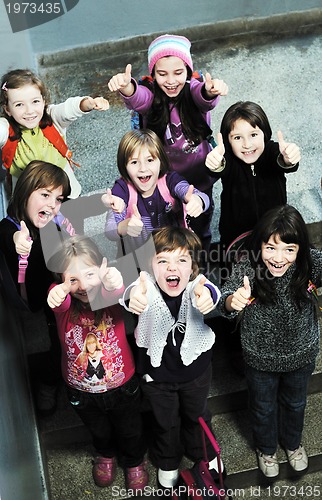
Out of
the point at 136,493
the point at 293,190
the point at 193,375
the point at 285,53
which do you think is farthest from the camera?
the point at 285,53

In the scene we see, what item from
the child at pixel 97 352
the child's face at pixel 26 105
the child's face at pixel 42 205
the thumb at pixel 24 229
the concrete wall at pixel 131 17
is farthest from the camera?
the concrete wall at pixel 131 17

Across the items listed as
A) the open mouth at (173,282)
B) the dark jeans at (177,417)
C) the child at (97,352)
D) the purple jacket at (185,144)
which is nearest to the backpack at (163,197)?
the purple jacket at (185,144)

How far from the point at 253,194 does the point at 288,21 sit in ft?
9.20

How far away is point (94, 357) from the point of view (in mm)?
3256

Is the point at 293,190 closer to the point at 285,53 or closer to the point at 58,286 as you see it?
the point at 285,53

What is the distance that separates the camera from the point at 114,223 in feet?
11.4

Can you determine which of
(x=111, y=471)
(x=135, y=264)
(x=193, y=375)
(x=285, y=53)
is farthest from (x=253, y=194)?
(x=285, y=53)

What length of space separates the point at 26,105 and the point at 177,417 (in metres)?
1.62

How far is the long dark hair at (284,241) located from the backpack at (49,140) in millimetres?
1076

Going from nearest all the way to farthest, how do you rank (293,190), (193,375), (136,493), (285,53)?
(193,375), (136,493), (293,190), (285,53)

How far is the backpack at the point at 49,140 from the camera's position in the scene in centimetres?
363

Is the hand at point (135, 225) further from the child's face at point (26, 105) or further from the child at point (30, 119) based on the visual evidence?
the child's face at point (26, 105)

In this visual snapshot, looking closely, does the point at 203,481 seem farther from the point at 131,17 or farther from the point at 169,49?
the point at 131,17

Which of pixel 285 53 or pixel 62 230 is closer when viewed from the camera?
pixel 62 230
